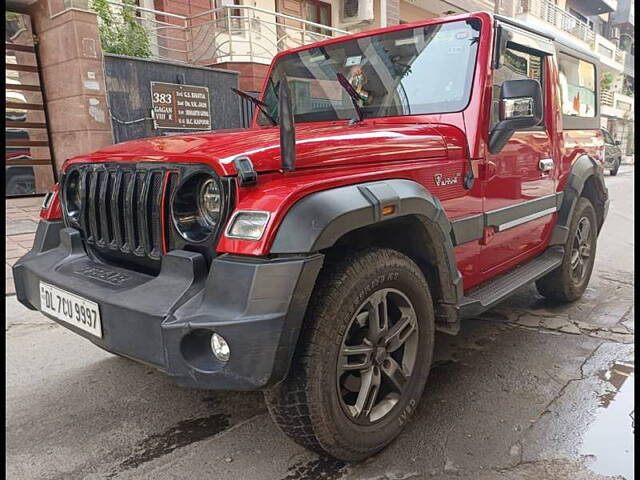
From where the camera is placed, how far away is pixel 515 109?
9.04 ft

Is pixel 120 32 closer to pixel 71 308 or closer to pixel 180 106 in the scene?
pixel 180 106

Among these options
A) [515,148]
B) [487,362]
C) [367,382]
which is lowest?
[487,362]

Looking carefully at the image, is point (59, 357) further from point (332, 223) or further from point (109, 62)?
point (109, 62)

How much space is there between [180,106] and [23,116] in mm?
2390

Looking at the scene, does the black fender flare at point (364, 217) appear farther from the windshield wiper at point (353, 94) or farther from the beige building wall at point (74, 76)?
the beige building wall at point (74, 76)

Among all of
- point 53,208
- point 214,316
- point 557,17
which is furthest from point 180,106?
point 557,17

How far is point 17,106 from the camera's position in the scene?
311 inches

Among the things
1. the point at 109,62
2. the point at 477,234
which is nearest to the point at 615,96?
the point at 109,62

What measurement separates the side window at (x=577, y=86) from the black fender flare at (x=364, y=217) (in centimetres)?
203

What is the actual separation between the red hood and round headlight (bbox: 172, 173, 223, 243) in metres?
0.09

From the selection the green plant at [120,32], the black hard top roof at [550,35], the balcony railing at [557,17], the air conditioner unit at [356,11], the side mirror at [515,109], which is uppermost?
the balcony railing at [557,17]

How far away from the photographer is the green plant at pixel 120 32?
27.8 ft

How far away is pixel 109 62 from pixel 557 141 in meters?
6.60

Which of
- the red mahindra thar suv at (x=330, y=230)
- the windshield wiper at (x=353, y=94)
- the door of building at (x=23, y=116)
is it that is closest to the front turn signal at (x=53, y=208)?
the red mahindra thar suv at (x=330, y=230)
